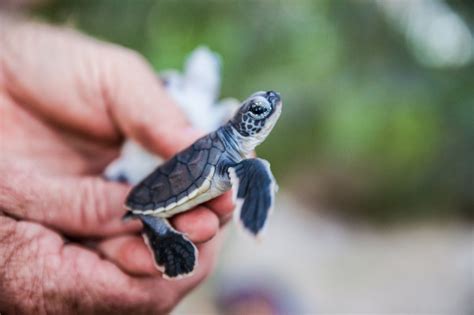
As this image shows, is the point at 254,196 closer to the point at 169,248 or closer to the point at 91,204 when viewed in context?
the point at 169,248

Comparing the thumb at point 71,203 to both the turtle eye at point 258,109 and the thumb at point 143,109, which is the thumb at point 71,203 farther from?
the turtle eye at point 258,109

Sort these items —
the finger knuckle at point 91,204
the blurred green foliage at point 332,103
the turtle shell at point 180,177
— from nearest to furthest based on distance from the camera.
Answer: the turtle shell at point 180,177
the finger knuckle at point 91,204
the blurred green foliage at point 332,103

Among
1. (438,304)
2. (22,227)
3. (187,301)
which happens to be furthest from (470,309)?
(22,227)

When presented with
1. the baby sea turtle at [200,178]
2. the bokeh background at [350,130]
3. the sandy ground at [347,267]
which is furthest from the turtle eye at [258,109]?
the bokeh background at [350,130]

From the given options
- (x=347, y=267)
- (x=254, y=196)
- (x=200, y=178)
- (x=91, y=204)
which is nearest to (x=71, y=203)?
(x=91, y=204)

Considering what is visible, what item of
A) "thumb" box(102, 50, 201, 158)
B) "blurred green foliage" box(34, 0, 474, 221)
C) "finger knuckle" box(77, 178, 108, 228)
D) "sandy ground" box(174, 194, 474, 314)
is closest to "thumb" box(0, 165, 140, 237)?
"finger knuckle" box(77, 178, 108, 228)

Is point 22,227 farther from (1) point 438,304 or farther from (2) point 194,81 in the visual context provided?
(1) point 438,304
